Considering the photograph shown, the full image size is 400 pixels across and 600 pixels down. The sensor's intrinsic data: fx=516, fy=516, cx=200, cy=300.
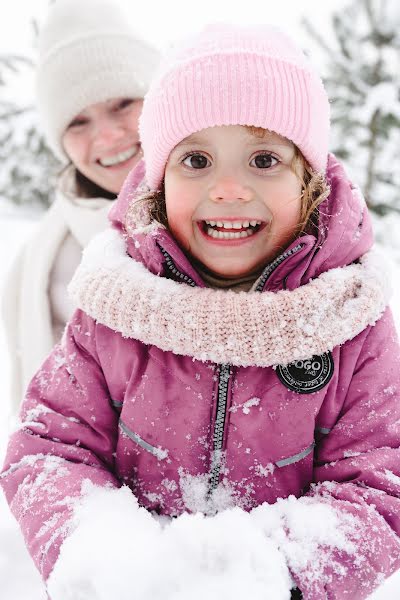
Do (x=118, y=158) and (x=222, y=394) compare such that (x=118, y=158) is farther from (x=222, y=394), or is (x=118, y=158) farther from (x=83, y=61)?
(x=222, y=394)

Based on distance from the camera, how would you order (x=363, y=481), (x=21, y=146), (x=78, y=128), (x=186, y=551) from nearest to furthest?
(x=186, y=551) < (x=363, y=481) < (x=78, y=128) < (x=21, y=146)

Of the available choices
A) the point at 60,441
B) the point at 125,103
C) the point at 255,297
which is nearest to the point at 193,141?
the point at 255,297

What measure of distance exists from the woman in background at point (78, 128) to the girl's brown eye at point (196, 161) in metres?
0.98

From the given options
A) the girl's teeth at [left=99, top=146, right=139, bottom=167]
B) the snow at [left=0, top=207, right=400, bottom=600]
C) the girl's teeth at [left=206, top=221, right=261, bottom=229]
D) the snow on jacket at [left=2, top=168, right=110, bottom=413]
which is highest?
the girl's teeth at [left=206, top=221, right=261, bottom=229]

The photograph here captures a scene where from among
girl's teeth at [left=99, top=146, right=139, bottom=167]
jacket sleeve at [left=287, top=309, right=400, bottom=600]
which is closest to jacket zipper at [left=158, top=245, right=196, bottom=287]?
jacket sleeve at [left=287, top=309, right=400, bottom=600]

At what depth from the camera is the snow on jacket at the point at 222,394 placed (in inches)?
45.9

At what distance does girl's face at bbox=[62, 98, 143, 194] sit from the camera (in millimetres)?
2234

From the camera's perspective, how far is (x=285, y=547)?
1.03 m

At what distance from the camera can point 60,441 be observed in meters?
1.30

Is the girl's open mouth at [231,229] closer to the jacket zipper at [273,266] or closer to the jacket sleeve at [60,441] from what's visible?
the jacket zipper at [273,266]

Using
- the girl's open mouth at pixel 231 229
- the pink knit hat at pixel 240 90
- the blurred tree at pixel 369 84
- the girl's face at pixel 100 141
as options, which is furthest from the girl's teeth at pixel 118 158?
the blurred tree at pixel 369 84

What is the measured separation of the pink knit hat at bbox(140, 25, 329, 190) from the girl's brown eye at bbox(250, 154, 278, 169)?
68 millimetres

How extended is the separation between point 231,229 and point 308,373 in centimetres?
39

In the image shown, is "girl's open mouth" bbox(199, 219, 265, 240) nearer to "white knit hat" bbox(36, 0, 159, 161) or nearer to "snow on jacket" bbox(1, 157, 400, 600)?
"snow on jacket" bbox(1, 157, 400, 600)
